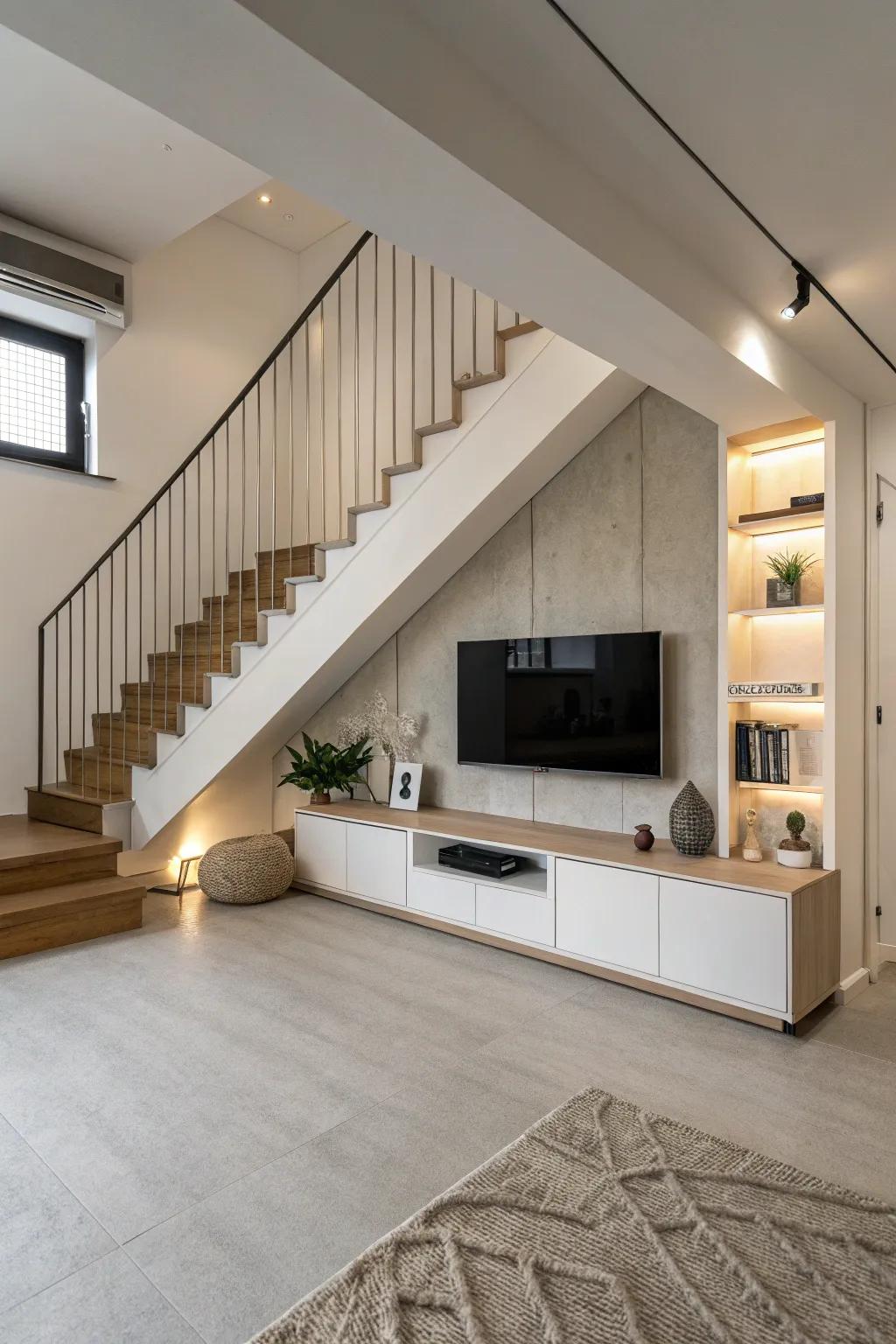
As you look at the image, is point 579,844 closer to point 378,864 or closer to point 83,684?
point 378,864

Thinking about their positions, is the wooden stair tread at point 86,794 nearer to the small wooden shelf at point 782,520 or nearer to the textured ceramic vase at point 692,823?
the textured ceramic vase at point 692,823

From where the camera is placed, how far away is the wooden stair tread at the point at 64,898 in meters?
3.84

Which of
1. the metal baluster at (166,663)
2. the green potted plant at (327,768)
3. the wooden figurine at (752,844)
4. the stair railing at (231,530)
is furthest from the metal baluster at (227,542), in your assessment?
the wooden figurine at (752,844)

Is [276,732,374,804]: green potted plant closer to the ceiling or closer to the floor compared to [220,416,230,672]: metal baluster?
closer to the floor

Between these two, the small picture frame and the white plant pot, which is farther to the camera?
the small picture frame

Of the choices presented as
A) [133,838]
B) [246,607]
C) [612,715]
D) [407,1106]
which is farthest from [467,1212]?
[246,607]

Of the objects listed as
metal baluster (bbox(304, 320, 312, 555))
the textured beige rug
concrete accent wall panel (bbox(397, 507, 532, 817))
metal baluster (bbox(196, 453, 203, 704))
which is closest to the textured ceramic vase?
concrete accent wall panel (bbox(397, 507, 532, 817))

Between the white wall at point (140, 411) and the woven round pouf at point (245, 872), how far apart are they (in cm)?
149

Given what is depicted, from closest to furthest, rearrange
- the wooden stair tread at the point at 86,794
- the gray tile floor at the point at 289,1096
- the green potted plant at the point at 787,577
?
1. the gray tile floor at the point at 289,1096
2. the green potted plant at the point at 787,577
3. the wooden stair tread at the point at 86,794

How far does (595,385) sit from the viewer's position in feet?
11.5

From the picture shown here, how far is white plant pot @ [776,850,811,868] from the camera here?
3.22m

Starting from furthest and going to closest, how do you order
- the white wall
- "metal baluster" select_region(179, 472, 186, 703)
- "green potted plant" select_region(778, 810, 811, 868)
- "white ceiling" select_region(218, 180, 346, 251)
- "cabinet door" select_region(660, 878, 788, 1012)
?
"white ceiling" select_region(218, 180, 346, 251), "metal baluster" select_region(179, 472, 186, 703), the white wall, "green potted plant" select_region(778, 810, 811, 868), "cabinet door" select_region(660, 878, 788, 1012)

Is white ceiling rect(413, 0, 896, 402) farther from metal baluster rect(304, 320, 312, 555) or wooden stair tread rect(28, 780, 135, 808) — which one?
wooden stair tread rect(28, 780, 135, 808)

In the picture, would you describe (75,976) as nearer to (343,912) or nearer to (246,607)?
(343,912)
